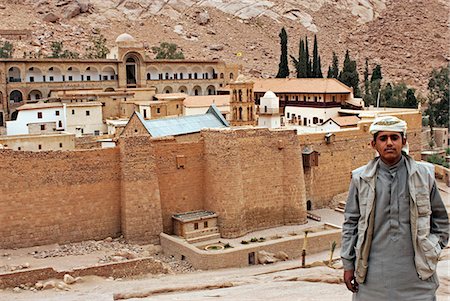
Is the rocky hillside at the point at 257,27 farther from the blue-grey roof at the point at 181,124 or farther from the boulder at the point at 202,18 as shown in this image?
the blue-grey roof at the point at 181,124

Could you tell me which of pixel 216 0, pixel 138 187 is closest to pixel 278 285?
pixel 138 187

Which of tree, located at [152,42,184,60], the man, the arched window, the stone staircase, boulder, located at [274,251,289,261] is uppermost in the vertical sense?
tree, located at [152,42,184,60]

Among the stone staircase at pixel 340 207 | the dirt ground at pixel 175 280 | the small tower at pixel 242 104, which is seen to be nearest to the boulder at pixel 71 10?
the small tower at pixel 242 104

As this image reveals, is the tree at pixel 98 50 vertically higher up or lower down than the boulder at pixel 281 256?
higher up

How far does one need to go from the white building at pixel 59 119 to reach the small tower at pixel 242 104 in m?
9.42

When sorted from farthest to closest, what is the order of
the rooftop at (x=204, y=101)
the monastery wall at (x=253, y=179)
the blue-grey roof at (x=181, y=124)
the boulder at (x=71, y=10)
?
the boulder at (x=71, y=10) → the rooftop at (x=204, y=101) → the blue-grey roof at (x=181, y=124) → the monastery wall at (x=253, y=179)

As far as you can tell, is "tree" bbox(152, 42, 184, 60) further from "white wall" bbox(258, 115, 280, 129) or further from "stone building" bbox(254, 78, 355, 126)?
"white wall" bbox(258, 115, 280, 129)

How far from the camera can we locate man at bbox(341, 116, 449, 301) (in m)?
4.41

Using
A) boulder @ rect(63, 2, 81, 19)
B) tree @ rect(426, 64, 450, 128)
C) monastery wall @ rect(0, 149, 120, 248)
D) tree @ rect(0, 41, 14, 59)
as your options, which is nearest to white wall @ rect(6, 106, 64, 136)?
monastery wall @ rect(0, 149, 120, 248)

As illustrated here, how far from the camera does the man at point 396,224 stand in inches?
174

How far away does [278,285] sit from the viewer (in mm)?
12172

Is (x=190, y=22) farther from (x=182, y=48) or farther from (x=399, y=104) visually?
(x=399, y=104)

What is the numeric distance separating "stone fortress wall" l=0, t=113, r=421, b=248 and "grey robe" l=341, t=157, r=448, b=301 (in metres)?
14.2

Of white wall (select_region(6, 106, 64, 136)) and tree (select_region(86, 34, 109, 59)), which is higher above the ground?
tree (select_region(86, 34, 109, 59))
